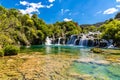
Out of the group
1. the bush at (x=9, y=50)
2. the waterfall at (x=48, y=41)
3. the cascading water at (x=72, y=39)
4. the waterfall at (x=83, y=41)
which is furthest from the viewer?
the waterfall at (x=48, y=41)

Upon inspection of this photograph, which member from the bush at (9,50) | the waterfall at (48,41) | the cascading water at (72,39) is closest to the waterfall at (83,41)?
the cascading water at (72,39)

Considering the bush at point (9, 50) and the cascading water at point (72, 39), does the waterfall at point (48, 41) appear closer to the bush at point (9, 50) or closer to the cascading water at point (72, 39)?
the cascading water at point (72, 39)

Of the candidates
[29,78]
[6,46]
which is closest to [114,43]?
[6,46]

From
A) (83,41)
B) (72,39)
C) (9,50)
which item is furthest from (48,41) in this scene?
(9,50)

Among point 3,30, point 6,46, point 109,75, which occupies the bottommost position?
point 109,75

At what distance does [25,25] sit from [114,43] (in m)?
33.6

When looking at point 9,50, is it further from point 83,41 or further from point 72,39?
point 72,39

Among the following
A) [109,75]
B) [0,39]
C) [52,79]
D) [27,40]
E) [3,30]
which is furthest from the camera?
[27,40]

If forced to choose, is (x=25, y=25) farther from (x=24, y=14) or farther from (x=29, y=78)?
(x=29, y=78)

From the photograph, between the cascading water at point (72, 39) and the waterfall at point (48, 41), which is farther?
the waterfall at point (48, 41)

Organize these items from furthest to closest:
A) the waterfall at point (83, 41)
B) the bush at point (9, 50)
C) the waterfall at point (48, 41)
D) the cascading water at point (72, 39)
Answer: the waterfall at point (48, 41) → the cascading water at point (72, 39) → the waterfall at point (83, 41) → the bush at point (9, 50)

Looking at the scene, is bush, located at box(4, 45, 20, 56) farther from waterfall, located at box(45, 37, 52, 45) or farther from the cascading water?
waterfall, located at box(45, 37, 52, 45)

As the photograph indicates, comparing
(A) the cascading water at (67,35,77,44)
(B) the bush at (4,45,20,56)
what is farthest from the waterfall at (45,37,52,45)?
(B) the bush at (4,45,20,56)

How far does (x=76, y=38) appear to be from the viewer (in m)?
72.3
